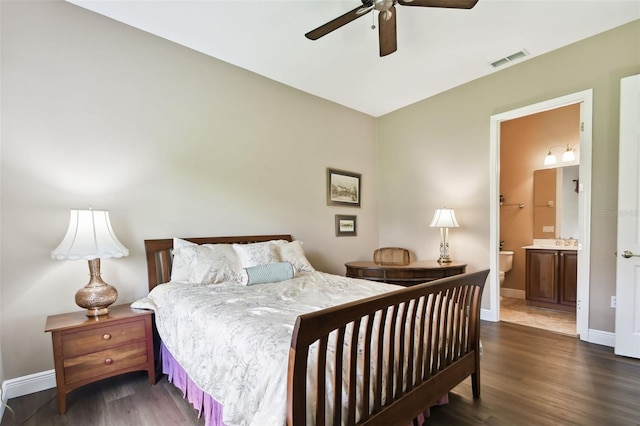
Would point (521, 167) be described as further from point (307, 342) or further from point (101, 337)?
point (101, 337)

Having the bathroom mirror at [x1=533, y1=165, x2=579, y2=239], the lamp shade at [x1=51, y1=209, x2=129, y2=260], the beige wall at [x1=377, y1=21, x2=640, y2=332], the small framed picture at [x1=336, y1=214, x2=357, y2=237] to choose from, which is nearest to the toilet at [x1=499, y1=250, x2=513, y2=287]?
the bathroom mirror at [x1=533, y1=165, x2=579, y2=239]

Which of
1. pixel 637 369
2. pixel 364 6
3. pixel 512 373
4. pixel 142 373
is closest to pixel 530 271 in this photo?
pixel 637 369

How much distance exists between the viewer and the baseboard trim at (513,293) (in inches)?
185

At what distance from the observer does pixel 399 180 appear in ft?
15.2

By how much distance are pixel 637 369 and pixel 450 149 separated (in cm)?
280

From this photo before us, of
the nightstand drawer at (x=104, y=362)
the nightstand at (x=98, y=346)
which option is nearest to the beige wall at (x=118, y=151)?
the nightstand at (x=98, y=346)

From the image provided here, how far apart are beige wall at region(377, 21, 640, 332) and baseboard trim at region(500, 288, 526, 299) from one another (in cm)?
155

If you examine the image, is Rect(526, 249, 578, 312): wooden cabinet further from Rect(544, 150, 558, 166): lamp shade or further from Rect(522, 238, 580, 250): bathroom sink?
Rect(544, 150, 558, 166): lamp shade

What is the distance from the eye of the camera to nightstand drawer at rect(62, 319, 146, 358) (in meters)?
1.97

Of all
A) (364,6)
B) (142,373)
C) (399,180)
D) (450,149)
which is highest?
(364,6)

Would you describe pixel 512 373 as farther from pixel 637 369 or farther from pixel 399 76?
Answer: pixel 399 76

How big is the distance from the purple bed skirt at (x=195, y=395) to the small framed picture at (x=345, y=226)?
2594 millimetres

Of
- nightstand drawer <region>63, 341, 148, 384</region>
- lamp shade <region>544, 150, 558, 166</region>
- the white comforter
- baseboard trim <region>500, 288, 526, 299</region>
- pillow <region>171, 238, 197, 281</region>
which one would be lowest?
baseboard trim <region>500, 288, 526, 299</region>

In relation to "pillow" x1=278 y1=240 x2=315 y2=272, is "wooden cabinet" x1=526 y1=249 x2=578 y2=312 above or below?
below
